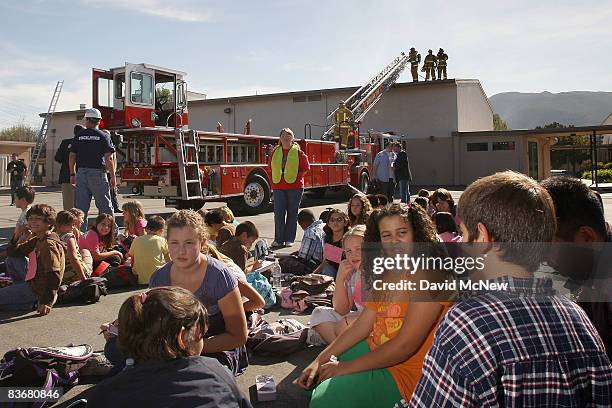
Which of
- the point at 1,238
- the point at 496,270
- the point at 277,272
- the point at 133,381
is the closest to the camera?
the point at 496,270

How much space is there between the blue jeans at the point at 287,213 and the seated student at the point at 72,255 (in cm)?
317

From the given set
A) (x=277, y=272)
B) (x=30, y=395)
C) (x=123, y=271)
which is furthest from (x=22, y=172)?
(x=30, y=395)

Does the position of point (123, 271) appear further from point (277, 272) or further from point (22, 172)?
point (22, 172)

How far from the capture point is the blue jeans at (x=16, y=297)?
4.81 m

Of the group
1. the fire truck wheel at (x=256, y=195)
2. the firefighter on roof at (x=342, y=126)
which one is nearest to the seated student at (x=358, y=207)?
the fire truck wheel at (x=256, y=195)

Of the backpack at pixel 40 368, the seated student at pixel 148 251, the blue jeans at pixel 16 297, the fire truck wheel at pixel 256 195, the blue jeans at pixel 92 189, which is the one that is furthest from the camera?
the fire truck wheel at pixel 256 195

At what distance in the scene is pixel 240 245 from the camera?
16.9 feet

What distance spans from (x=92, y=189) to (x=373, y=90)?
19.2 m

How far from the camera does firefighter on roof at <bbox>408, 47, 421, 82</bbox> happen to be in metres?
28.6

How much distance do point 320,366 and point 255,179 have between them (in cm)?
1097

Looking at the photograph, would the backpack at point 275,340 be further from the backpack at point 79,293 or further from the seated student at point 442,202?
the seated student at point 442,202

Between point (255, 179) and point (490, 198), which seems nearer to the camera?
point (490, 198)

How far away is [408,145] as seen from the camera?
2892 cm

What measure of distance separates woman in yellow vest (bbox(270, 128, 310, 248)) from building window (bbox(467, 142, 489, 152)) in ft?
67.3
